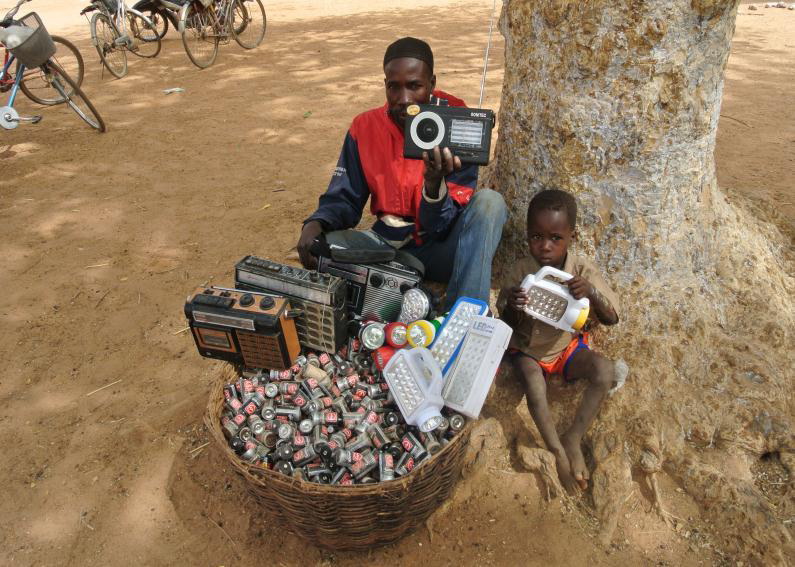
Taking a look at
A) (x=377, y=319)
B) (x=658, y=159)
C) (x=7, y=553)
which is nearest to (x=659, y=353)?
(x=658, y=159)

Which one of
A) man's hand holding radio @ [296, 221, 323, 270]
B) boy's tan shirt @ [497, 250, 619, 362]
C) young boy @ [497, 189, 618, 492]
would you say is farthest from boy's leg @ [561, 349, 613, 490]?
man's hand holding radio @ [296, 221, 323, 270]

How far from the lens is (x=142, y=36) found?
9.09 m

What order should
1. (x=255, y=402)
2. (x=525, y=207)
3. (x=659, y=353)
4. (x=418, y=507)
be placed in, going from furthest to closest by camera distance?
(x=525, y=207) < (x=659, y=353) < (x=255, y=402) < (x=418, y=507)

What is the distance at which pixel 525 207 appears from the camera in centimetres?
254

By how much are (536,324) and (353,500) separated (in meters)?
1.14

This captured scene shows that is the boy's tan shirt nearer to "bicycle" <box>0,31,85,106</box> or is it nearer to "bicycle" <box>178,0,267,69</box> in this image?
"bicycle" <box>0,31,85,106</box>

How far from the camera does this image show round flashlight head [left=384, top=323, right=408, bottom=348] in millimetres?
2244

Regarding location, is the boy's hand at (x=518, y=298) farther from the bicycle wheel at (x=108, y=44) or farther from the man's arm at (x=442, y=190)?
the bicycle wheel at (x=108, y=44)

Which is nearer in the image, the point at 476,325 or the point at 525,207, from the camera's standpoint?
the point at 476,325

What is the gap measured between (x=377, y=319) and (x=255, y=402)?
0.67 meters

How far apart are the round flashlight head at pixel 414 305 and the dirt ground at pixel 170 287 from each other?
0.83 metres

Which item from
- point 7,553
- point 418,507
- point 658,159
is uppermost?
point 658,159

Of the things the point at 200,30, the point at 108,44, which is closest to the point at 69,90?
the point at 108,44

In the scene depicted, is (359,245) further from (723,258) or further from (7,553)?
(7,553)
